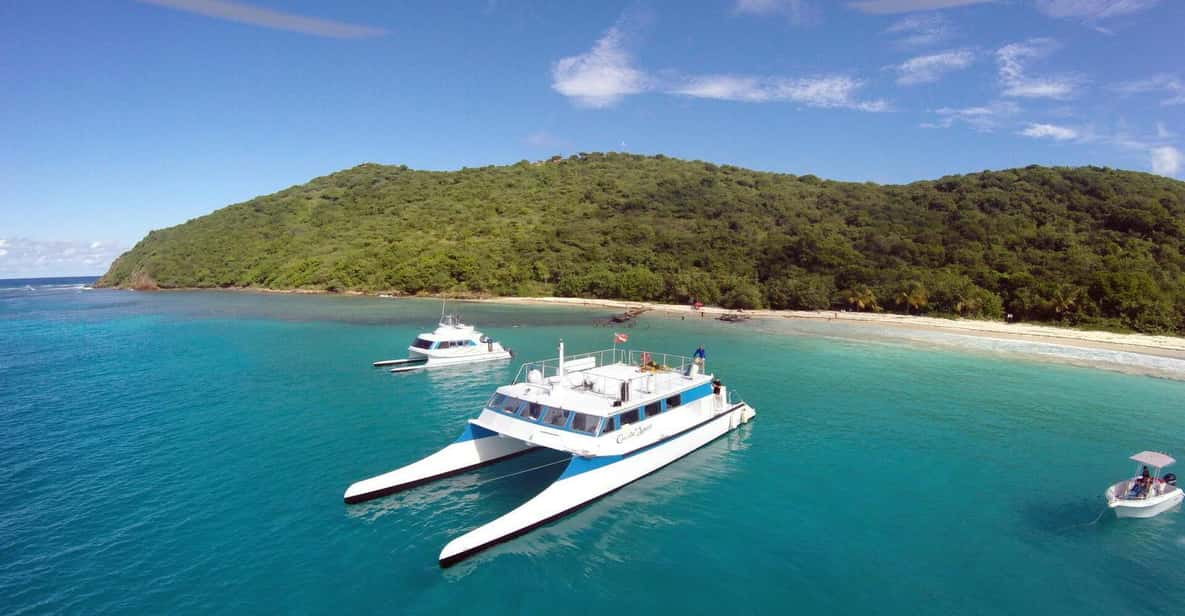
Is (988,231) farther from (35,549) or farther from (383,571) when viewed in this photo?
(35,549)

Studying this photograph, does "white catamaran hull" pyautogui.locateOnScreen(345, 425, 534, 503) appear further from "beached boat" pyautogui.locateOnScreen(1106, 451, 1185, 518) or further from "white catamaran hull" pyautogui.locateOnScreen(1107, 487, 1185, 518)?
"beached boat" pyautogui.locateOnScreen(1106, 451, 1185, 518)

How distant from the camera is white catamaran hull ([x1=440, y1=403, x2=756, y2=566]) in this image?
14086mm

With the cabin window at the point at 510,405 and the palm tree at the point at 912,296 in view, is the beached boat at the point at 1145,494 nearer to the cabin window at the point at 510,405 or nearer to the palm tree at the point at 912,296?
the cabin window at the point at 510,405

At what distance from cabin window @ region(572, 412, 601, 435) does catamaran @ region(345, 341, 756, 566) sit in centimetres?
4

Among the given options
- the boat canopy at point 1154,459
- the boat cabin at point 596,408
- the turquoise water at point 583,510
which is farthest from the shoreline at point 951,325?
the boat cabin at point 596,408

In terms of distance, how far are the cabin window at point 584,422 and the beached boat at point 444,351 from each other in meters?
22.9

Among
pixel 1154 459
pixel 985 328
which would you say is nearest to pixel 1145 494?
pixel 1154 459

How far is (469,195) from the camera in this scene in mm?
151250

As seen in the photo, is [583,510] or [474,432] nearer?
[583,510]

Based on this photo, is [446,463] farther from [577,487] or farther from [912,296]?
[912,296]

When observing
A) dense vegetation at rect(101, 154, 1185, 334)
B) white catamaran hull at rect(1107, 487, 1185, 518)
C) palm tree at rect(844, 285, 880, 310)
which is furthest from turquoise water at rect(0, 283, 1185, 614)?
palm tree at rect(844, 285, 880, 310)

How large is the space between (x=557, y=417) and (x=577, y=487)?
2624 mm

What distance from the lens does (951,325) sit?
62781mm

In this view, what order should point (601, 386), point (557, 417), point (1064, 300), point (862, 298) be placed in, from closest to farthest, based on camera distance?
point (557, 417), point (601, 386), point (1064, 300), point (862, 298)
